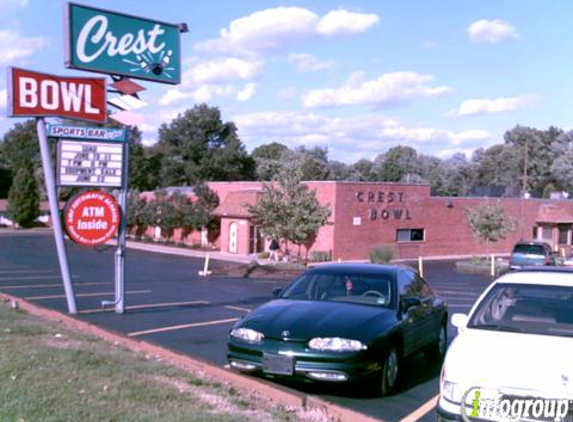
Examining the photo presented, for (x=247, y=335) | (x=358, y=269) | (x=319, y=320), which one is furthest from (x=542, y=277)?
→ (x=247, y=335)

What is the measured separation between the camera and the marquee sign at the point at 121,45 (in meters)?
13.9

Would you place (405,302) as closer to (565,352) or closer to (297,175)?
(565,352)

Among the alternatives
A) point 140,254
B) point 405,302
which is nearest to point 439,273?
point 140,254

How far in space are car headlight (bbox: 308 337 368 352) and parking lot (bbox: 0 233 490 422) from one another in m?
0.59

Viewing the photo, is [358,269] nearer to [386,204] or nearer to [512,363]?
[512,363]

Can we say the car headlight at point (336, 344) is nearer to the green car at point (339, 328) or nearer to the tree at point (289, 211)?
the green car at point (339, 328)

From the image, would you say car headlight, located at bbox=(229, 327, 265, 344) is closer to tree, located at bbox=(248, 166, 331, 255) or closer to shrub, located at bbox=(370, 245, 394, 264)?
tree, located at bbox=(248, 166, 331, 255)

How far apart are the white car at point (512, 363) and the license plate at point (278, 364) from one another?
1.81m

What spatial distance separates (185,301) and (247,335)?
8958 mm

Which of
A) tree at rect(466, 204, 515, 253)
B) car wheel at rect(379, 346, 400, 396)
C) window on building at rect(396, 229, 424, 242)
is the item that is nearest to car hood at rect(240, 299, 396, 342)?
car wheel at rect(379, 346, 400, 396)

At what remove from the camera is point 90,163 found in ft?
46.5

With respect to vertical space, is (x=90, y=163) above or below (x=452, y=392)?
above

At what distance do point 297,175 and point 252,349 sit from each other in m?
24.3

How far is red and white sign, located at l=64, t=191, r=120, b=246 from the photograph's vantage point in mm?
13828
